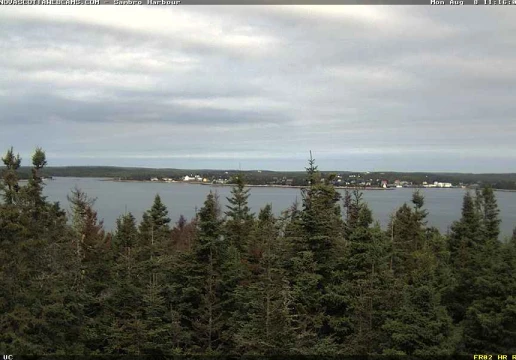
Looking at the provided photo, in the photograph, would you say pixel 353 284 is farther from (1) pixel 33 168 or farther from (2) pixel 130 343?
(1) pixel 33 168

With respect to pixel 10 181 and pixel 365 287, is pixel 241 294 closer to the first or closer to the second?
pixel 365 287

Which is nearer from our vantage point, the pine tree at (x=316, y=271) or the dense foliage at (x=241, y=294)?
the dense foliage at (x=241, y=294)

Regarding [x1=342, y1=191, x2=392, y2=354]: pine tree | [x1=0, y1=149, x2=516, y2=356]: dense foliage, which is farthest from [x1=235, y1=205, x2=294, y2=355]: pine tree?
[x1=342, y1=191, x2=392, y2=354]: pine tree

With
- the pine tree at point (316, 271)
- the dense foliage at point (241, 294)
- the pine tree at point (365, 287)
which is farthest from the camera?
the pine tree at point (316, 271)

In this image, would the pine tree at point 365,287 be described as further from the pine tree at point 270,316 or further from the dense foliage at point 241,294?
the pine tree at point 270,316

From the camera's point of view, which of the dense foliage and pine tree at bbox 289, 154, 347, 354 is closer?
the dense foliage

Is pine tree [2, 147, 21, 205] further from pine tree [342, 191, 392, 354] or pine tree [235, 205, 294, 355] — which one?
pine tree [342, 191, 392, 354]

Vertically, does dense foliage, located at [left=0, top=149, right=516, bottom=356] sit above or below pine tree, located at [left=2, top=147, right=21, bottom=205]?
below

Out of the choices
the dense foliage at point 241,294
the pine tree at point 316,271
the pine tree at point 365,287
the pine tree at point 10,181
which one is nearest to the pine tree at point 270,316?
the dense foliage at point 241,294

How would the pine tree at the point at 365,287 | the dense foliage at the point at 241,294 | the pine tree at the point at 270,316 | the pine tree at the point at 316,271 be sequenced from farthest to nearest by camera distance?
the pine tree at the point at 316,271 → the pine tree at the point at 365,287 → the dense foliage at the point at 241,294 → the pine tree at the point at 270,316

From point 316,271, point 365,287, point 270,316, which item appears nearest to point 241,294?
point 316,271
